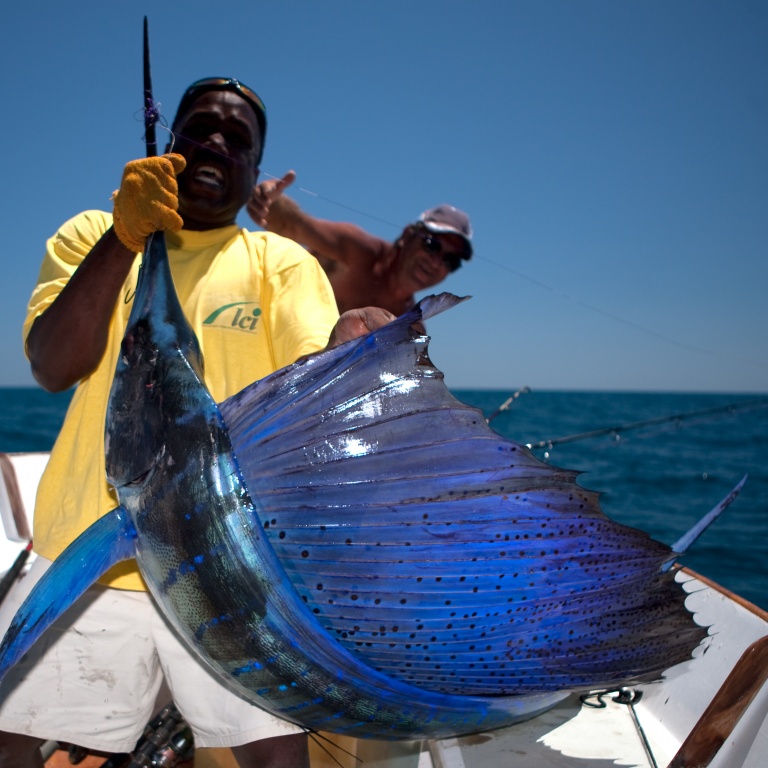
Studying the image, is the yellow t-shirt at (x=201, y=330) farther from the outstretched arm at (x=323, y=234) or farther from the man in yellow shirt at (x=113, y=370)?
the outstretched arm at (x=323, y=234)

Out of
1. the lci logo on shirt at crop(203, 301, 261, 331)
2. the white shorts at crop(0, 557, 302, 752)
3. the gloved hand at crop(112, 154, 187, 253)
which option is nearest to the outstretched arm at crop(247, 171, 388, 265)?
the lci logo on shirt at crop(203, 301, 261, 331)

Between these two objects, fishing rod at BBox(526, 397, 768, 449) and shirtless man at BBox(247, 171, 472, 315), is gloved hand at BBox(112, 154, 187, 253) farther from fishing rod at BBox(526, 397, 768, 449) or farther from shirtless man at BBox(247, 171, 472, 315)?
fishing rod at BBox(526, 397, 768, 449)

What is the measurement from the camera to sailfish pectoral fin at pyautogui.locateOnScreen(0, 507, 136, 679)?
118cm

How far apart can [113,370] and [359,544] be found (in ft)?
3.01

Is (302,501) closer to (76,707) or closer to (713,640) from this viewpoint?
(76,707)

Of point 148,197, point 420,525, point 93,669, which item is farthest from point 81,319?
point 420,525

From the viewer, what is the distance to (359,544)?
45.4 inches

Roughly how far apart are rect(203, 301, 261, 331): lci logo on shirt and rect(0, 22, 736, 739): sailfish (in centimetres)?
48

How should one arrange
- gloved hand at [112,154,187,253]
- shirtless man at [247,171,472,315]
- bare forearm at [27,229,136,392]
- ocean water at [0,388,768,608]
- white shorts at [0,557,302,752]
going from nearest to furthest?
gloved hand at [112,154,187,253], bare forearm at [27,229,136,392], white shorts at [0,557,302,752], shirtless man at [247,171,472,315], ocean water at [0,388,768,608]

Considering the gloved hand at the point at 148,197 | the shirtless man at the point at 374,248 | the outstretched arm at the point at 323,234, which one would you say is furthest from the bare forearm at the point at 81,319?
the outstretched arm at the point at 323,234

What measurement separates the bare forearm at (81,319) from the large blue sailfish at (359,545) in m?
0.42

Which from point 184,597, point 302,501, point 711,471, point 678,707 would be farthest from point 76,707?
point 711,471

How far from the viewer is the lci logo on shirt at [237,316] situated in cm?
174

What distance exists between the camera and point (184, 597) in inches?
47.2
